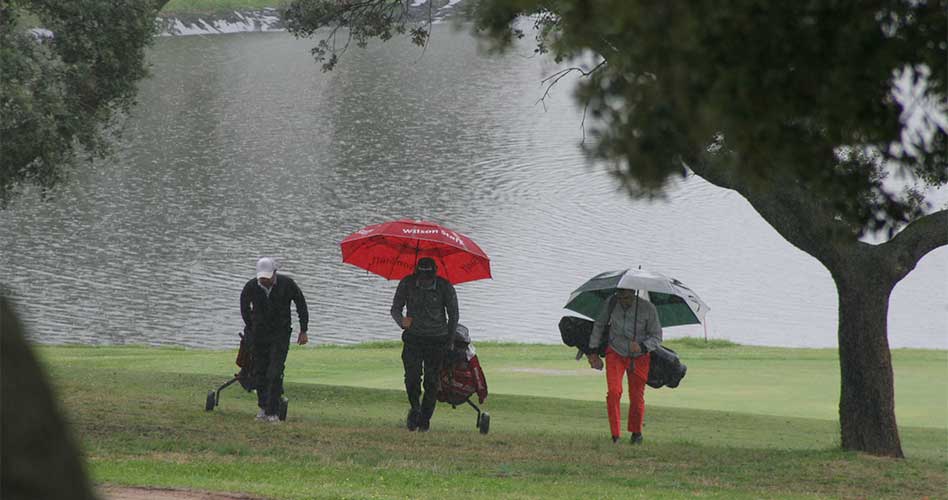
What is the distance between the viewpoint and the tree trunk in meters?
14.5

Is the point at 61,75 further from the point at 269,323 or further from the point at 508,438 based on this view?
the point at 508,438

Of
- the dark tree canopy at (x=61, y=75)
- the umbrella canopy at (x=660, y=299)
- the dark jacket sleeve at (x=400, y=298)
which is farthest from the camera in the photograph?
the dark tree canopy at (x=61, y=75)

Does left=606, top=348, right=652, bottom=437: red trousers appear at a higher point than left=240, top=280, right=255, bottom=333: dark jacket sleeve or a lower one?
lower

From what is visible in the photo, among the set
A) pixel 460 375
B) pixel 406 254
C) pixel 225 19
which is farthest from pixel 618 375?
pixel 225 19

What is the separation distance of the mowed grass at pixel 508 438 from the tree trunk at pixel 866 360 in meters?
0.41

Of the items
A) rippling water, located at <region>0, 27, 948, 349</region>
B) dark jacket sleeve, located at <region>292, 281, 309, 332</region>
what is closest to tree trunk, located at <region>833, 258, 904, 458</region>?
dark jacket sleeve, located at <region>292, 281, 309, 332</region>

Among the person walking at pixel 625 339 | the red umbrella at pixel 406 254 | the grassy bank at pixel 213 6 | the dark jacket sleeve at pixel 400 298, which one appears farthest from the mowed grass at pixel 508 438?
the grassy bank at pixel 213 6

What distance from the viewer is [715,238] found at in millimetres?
48969

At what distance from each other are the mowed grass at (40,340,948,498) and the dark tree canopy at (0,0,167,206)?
323 cm

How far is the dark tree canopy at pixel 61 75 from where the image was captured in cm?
1630

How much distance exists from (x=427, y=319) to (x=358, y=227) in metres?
32.8

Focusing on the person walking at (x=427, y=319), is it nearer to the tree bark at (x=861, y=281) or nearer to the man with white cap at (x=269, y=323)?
the man with white cap at (x=269, y=323)

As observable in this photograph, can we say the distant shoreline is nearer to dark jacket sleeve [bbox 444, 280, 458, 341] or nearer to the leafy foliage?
dark jacket sleeve [bbox 444, 280, 458, 341]

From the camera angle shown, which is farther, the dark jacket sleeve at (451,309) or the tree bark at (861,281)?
the tree bark at (861,281)
